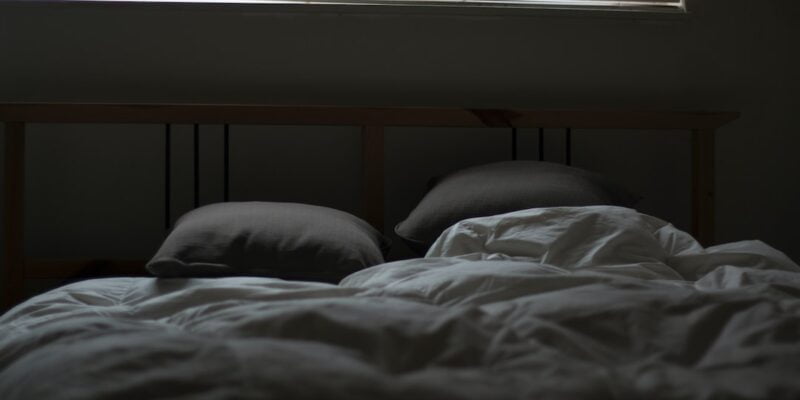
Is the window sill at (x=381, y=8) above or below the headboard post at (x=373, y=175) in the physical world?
above

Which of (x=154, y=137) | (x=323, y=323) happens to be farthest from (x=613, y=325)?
(x=154, y=137)

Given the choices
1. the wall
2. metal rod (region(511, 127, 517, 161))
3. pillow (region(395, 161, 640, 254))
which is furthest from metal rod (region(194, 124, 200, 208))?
metal rod (region(511, 127, 517, 161))

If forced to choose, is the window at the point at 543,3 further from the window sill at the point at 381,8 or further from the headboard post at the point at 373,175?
the headboard post at the point at 373,175

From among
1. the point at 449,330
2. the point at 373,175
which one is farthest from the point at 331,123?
the point at 449,330

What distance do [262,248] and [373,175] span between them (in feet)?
1.99

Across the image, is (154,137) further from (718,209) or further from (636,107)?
(718,209)

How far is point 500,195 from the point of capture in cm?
165

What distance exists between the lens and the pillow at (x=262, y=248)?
1.34 m

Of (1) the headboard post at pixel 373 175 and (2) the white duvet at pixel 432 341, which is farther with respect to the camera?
(1) the headboard post at pixel 373 175

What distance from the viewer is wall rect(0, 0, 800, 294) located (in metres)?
2.05

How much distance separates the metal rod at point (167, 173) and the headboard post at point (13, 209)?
339 mm

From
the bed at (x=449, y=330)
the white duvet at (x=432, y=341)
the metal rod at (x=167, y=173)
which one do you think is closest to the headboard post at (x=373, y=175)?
the metal rod at (x=167, y=173)

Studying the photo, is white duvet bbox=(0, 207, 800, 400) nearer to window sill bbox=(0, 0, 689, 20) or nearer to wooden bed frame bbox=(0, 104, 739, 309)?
wooden bed frame bbox=(0, 104, 739, 309)

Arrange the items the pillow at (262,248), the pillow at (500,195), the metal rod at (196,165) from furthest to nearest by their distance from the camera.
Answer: the metal rod at (196,165), the pillow at (500,195), the pillow at (262,248)
